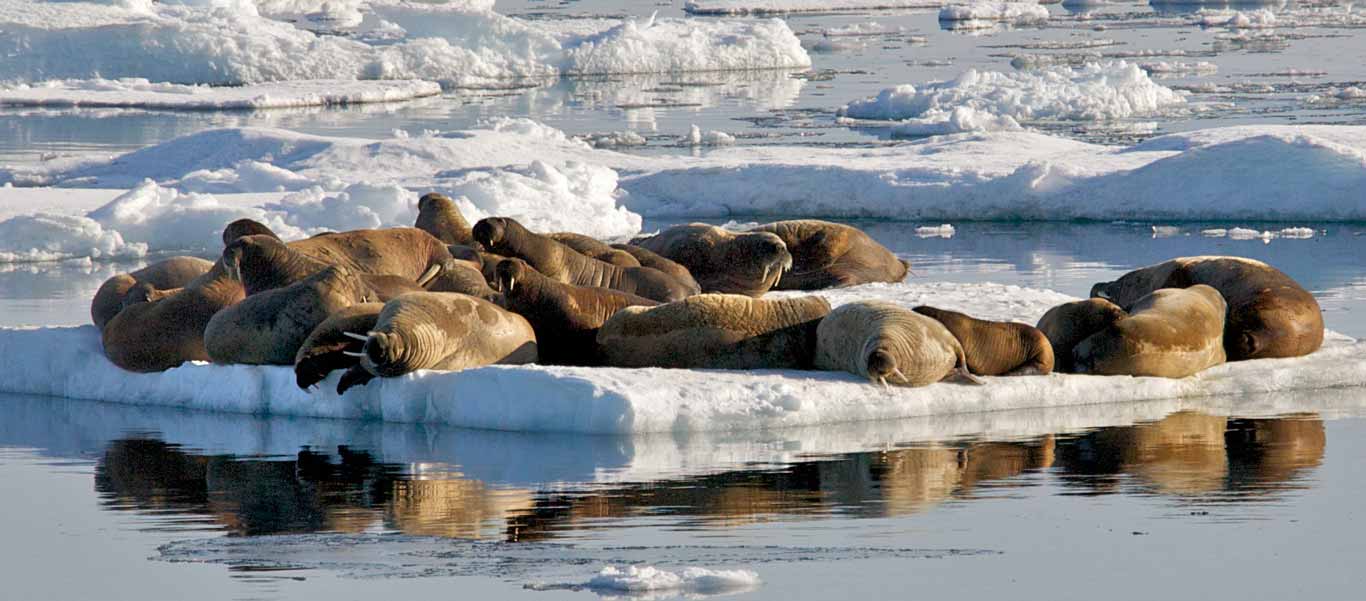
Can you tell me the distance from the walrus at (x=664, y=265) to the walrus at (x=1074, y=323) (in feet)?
7.41

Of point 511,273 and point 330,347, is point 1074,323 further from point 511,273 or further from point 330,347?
point 330,347

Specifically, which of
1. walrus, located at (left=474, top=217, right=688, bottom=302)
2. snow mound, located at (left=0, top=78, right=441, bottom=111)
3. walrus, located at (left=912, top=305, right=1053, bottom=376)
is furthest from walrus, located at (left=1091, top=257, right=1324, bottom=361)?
snow mound, located at (left=0, top=78, right=441, bottom=111)

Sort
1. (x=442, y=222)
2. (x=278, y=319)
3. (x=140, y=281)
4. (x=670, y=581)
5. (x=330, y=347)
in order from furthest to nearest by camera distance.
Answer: (x=442, y=222), (x=140, y=281), (x=278, y=319), (x=330, y=347), (x=670, y=581)

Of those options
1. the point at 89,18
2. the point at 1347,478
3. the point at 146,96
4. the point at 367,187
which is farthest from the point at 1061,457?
the point at 89,18

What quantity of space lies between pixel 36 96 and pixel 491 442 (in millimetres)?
25883

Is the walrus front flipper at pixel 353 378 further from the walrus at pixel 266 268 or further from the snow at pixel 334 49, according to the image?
the snow at pixel 334 49

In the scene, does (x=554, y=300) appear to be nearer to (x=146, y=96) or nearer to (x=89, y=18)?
(x=146, y=96)

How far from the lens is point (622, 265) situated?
11359 mm

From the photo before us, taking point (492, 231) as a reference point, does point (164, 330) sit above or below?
below

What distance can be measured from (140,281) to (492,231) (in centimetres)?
187

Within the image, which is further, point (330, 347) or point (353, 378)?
point (330, 347)

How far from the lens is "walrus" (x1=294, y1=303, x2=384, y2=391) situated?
882 centimetres

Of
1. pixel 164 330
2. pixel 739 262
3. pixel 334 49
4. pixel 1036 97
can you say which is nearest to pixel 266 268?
pixel 164 330

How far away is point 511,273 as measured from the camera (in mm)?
9312
